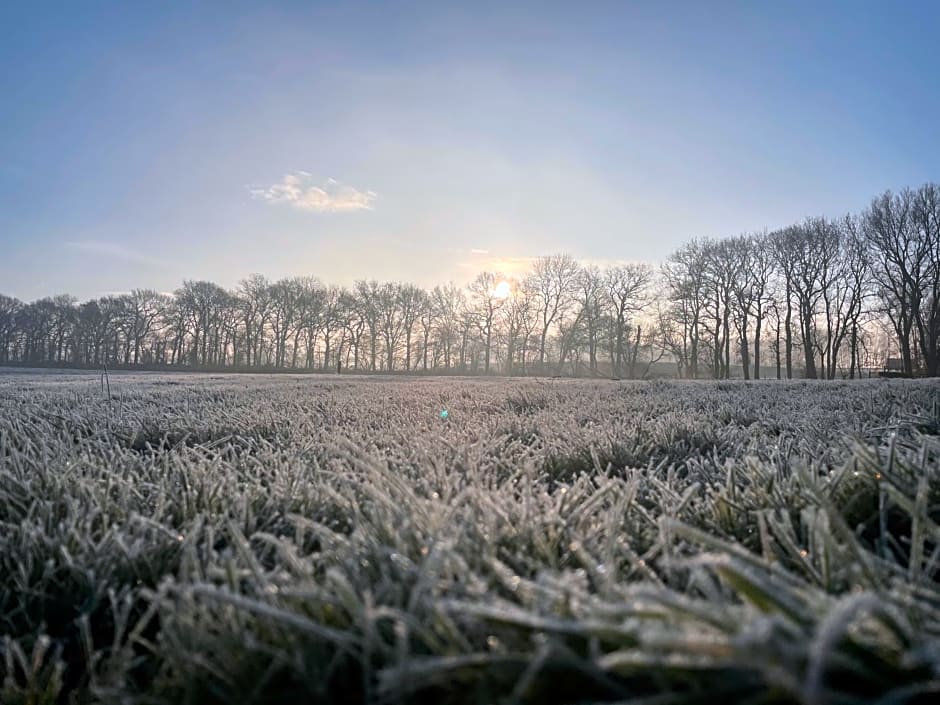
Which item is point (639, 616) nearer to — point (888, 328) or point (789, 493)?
point (789, 493)

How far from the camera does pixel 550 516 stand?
1.37 meters

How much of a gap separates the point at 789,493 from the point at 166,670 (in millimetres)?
1699

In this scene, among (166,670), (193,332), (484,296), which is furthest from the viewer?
(193,332)

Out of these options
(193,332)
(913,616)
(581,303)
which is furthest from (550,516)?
(193,332)

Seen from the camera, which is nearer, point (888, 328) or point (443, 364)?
point (888, 328)

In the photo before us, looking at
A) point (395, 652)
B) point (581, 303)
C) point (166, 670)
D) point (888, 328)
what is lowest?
point (166, 670)

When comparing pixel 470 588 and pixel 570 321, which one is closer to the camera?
pixel 470 588

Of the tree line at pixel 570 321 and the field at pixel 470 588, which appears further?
the tree line at pixel 570 321

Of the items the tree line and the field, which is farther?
the tree line

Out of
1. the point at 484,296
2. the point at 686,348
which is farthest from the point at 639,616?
the point at 484,296

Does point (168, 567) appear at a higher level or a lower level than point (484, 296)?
lower

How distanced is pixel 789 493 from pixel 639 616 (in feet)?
3.80

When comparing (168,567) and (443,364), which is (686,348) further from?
(168,567)

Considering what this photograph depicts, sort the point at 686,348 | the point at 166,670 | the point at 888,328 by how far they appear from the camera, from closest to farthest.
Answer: the point at 166,670 → the point at 888,328 → the point at 686,348
